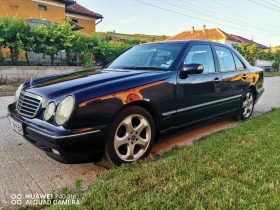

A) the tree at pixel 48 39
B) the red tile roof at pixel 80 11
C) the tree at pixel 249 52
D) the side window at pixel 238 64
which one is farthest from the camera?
the tree at pixel 249 52

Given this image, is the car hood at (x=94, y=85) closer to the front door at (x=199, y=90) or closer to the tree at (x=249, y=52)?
the front door at (x=199, y=90)

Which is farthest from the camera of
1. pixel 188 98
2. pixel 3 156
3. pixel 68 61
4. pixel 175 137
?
pixel 68 61

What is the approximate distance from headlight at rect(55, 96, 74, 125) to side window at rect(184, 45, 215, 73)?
72.3 inches

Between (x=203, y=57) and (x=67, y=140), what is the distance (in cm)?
255

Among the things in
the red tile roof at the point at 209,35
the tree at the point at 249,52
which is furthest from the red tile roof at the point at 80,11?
the red tile roof at the point at 209,35

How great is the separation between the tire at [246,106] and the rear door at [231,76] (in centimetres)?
27

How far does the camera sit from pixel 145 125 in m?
2.83

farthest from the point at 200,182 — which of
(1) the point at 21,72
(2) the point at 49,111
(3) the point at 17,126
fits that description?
(1) the point at 21,72

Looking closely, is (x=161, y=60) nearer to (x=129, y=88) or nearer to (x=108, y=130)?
(x=129, y=88)

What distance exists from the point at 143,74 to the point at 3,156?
2.08 meters

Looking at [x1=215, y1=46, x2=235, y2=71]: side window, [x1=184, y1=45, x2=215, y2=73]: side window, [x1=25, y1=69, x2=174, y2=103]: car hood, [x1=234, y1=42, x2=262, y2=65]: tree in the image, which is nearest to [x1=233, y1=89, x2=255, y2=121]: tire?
[x1=215, y1=46, x2=235, y2=71]: side window

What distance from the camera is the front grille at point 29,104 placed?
99.8 inches

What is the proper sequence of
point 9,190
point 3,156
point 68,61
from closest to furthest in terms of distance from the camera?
point 9,190, point 3,156, point 68,61

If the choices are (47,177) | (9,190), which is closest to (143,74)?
(47,177)
